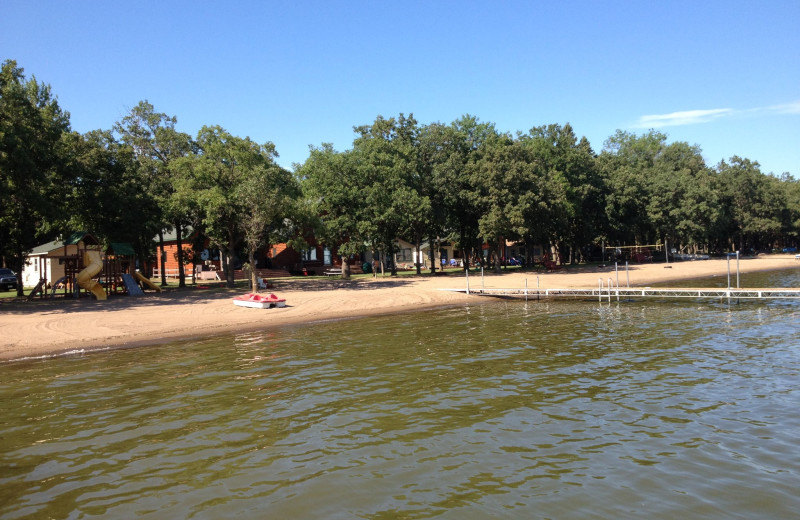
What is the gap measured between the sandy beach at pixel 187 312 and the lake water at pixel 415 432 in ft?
11.4

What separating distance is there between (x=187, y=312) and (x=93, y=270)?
994 cm

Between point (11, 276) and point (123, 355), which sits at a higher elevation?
point (11, 276)

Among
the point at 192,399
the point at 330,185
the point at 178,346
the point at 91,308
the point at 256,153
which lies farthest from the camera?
the point at 330,185

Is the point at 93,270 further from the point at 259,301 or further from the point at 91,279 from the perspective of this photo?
the point at 259,301

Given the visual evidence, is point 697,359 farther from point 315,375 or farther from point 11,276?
point 11,276

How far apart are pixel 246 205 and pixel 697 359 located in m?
28.5

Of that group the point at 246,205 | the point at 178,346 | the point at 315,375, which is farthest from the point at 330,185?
the point at 315,375

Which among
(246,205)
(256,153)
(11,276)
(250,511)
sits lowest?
(250,511)

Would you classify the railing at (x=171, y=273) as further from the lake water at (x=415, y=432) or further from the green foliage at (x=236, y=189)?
the lake water at (x=415, y=432)

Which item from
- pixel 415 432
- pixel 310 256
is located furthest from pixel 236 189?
pixel 415 432

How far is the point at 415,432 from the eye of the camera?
10156 millimetres

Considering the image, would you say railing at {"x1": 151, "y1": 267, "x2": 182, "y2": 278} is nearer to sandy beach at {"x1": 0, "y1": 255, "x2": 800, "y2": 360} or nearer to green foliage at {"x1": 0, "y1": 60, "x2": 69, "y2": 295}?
sandy beach at {"x1": 0, "y1": 255, "x2": 800, "y2": 360}

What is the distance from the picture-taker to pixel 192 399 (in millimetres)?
12977

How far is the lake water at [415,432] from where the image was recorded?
7.44m
